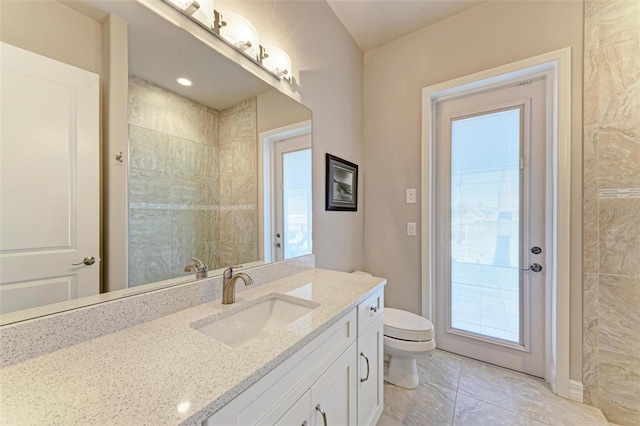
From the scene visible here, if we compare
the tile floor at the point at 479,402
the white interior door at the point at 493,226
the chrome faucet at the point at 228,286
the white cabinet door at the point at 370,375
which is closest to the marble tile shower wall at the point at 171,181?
the chrome faucet at the point at 228,286

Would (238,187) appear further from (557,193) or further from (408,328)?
(557,193)

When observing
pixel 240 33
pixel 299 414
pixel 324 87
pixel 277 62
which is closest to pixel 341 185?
pixel 324 87

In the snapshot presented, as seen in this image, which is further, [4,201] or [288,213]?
[288,213]

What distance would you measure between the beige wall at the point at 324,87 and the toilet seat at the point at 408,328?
1.84ft

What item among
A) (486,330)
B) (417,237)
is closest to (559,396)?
(486,330)

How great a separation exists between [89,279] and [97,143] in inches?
16.3

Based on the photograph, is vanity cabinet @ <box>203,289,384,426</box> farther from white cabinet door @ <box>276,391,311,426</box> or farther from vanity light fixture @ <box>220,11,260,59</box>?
vanity light fixture @ <box>220,11,260,59</box>

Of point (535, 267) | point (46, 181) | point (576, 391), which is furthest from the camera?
point (535, 267)

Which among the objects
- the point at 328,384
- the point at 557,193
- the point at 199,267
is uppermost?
the point at 557,193

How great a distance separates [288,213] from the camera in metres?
1.56

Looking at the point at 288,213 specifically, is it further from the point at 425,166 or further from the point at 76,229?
the point at 425,166

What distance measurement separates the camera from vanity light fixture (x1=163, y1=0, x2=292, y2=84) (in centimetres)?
99

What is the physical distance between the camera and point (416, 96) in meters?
2.14

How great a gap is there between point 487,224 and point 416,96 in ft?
3.96
